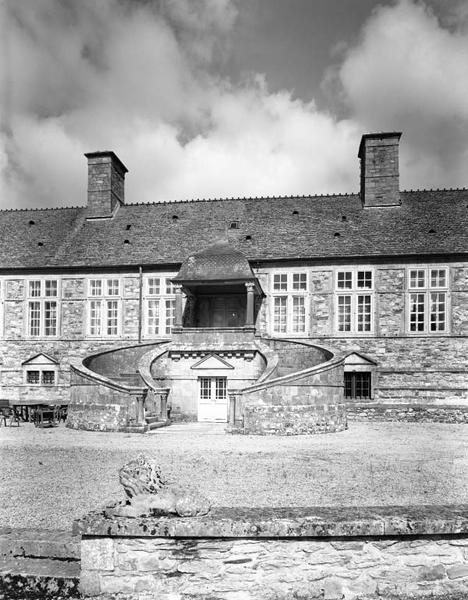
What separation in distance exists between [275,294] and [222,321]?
286 cm

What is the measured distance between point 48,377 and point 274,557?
27.1m

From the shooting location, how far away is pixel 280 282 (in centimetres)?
2883

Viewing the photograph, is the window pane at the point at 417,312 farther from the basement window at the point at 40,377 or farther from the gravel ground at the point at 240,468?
the basement window at the point at 40,377

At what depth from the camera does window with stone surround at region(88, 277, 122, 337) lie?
3008 centimetres

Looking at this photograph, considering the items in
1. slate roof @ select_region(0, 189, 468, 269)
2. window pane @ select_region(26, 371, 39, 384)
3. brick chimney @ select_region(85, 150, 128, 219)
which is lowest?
window pane @ select_region(26, 371, 39, 384)

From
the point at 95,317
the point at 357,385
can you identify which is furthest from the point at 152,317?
the point at 357,385

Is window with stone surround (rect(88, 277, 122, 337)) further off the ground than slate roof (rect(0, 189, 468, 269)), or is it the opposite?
slate roof (rect(0, 189, 468, 269))

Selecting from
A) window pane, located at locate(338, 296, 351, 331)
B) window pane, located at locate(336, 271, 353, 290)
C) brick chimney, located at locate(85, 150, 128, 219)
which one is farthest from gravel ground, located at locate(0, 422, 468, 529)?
brick chimney, located at locate(85, 150, 128, 219)

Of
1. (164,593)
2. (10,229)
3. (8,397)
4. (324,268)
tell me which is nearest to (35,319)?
(8,397)

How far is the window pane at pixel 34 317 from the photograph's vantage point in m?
30.8

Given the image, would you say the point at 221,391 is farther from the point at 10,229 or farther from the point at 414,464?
the point at 10,229

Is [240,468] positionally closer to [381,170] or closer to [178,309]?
[178,309]

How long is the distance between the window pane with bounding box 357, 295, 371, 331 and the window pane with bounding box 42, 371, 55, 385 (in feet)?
49.4

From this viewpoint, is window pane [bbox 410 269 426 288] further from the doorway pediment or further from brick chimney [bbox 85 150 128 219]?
brick chimney [bbox 85 150 128 219]
